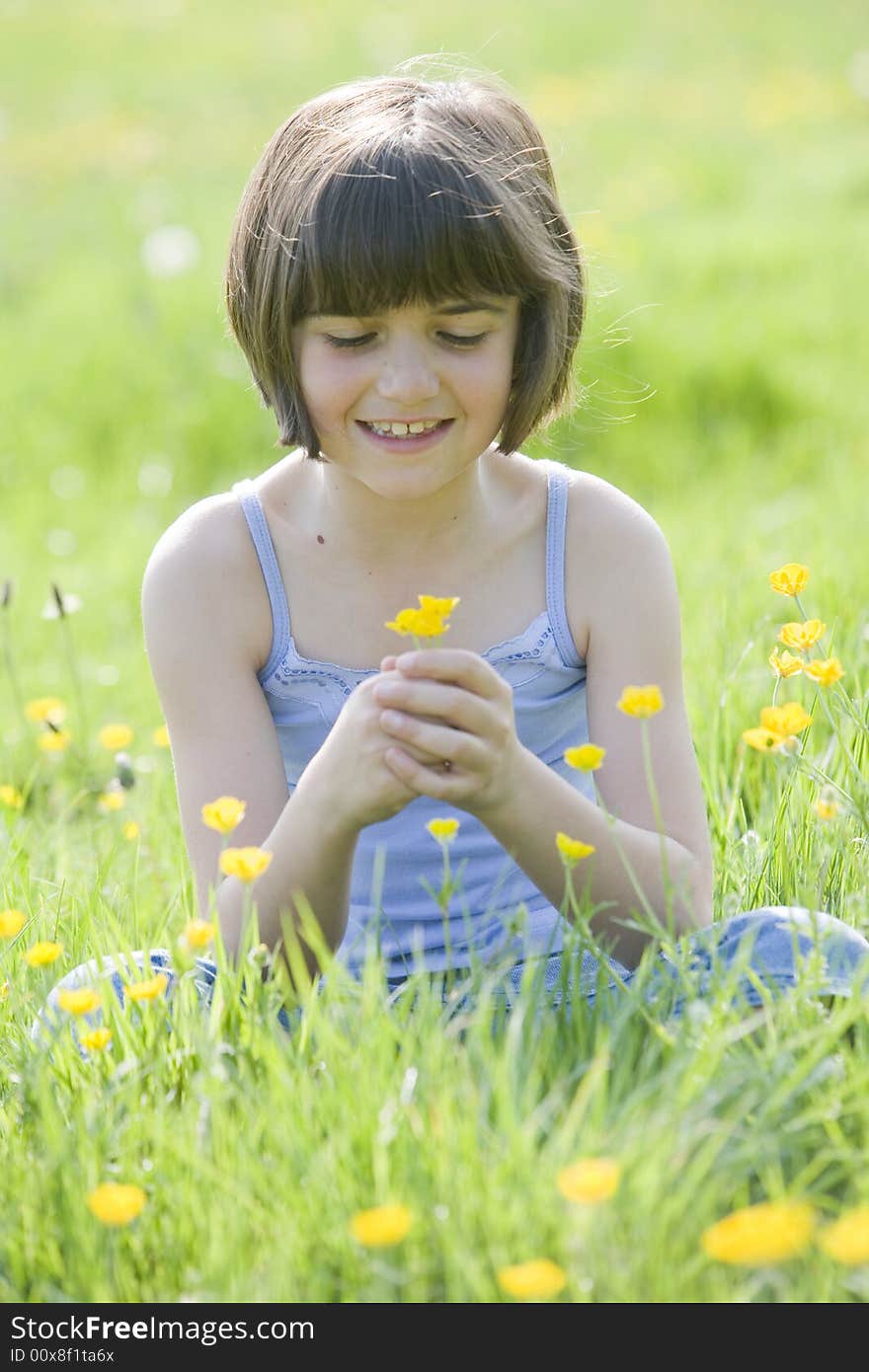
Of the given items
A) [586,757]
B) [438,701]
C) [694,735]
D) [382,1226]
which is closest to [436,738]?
[438,701]

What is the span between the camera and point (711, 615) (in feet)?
8.88

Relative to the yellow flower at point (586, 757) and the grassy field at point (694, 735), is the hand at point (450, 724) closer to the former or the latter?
the yellow flower at point (586, 757)

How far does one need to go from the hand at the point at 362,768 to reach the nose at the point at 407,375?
34 cm

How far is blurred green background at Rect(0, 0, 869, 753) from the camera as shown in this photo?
360 cm

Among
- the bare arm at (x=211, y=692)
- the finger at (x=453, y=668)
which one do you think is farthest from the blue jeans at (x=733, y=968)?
the finger at (x=453, y=668)

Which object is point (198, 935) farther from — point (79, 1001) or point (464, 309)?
point (464, 309)

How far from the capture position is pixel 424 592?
1878mm

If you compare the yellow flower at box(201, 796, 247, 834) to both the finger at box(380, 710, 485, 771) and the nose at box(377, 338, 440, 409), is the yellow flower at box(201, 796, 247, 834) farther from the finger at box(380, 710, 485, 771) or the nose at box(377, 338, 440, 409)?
the nose at box(377, 338, 440, 409)

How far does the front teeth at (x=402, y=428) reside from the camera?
169 cm

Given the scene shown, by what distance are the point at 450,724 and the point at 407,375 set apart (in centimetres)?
41

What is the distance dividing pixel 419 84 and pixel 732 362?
10.7 ft

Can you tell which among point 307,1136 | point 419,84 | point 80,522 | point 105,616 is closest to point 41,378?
point 80,522

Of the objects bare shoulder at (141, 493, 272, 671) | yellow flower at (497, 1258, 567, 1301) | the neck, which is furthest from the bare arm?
yellow flower at (497, 1258, 567, 1301)
